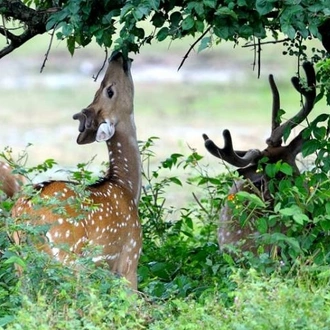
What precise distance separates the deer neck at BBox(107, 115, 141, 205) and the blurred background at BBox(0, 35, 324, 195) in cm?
650

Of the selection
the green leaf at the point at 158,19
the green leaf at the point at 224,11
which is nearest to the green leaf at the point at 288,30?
the green leaf at the point at 224,11

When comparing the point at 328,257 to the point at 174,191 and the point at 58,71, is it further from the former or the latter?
the point at 58,71

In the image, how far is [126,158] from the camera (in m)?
7.84

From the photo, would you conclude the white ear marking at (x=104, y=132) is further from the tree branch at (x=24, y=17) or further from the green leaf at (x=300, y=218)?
the green leaf at (x=300, y=218)

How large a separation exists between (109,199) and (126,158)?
688 millimetres

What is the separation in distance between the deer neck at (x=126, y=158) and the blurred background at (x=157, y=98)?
6.50m

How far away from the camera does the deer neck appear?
773cm

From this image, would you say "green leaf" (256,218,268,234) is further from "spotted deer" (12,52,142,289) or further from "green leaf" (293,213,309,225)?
"spotted deer" (12,52,142,289)

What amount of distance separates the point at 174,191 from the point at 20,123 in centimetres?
597

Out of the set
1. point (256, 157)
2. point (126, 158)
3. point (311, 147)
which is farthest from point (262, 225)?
point (256, 157)

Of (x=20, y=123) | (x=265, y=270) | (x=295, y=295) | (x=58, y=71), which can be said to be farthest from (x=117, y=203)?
(x=58, y=71)

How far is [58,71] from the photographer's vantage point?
85.0 feet

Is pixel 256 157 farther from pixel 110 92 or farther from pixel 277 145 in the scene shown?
pixel 110 92

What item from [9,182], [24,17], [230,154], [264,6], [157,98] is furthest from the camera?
[157,98]
